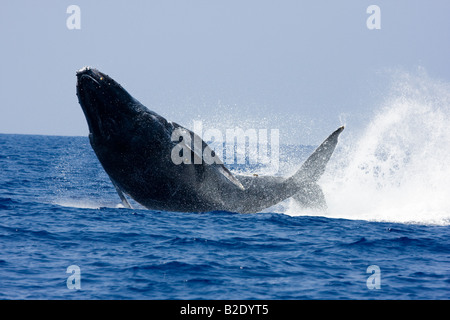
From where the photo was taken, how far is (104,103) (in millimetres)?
12125

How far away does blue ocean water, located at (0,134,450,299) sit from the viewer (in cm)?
937

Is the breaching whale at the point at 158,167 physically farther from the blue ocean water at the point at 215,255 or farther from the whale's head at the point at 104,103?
the blue ocean water at the point at 215,255

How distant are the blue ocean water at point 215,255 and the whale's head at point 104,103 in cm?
244

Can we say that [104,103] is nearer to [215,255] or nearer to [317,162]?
[215,255]

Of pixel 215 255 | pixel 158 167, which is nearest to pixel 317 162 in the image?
pixel 158 167

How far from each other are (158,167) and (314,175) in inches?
171

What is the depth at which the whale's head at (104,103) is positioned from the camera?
38.8 ft

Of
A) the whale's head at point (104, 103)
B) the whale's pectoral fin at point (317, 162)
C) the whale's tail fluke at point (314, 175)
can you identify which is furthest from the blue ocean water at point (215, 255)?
the whale's head at point (104, 103)

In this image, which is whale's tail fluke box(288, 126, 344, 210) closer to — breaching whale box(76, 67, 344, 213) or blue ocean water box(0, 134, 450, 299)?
breaching whale box(76, 67, 344, 213)

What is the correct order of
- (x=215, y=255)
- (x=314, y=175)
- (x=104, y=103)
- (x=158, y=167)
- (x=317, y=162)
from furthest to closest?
(x=314, y=175) → (x=317, y=162) → (x=158, y=167) → (x=104, y=103) → (x=215, y=255)

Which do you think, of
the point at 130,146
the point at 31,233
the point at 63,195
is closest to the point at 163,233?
the point at 130,146
